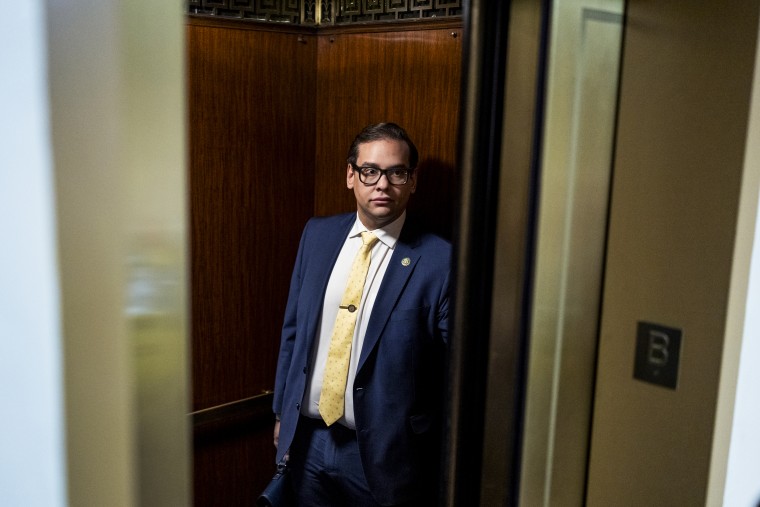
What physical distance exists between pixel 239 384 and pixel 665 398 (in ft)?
4.55

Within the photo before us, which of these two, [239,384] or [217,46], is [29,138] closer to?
[217,46]

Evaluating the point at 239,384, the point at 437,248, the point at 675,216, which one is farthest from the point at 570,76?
the point at 239,384

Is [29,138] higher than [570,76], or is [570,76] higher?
[570,76]

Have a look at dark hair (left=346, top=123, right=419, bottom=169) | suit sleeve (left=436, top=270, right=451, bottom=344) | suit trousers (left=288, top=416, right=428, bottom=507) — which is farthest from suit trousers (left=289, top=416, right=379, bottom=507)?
dark hair (left=346, top=123, right=419, bottom=169)

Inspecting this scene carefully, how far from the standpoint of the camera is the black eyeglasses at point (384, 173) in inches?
69.4

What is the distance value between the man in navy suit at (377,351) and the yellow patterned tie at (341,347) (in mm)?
15

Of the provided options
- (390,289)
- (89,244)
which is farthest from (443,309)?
(89,244)

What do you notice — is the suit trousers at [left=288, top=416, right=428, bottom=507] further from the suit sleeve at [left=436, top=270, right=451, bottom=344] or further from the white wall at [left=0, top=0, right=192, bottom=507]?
the white wall at [left=0, top=0, right=192, bottom=507]

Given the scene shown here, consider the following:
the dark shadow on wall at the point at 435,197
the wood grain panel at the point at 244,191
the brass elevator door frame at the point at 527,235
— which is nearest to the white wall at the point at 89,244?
the brass elevator door frame at the point at 527,235

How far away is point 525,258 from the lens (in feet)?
3.33

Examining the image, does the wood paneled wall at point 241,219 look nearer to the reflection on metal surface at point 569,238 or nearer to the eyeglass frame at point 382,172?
the eyeglass frame at point 382,172

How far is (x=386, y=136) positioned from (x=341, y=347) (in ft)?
1.79

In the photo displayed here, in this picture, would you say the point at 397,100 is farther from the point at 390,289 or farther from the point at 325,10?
the point at 390,289

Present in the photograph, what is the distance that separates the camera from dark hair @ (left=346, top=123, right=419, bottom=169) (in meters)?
1.79
